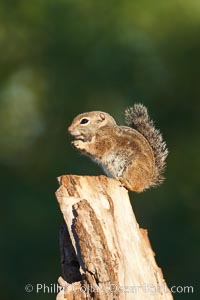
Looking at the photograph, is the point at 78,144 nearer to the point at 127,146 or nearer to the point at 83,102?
the point at 127,146

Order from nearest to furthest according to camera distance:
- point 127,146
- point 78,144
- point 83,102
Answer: point 127,146 < point 78,144 < point 83,102

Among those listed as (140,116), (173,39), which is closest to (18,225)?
(173,39)

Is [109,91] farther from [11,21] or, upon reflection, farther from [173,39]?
[11,21]

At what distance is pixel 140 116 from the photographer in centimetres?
534

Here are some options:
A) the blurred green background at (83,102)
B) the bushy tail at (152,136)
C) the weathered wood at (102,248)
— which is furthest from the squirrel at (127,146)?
the blurred green background at (83,102)

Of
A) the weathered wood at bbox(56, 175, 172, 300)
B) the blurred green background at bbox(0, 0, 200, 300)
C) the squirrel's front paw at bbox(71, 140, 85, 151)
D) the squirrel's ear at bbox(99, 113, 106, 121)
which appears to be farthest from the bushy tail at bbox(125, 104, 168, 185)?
the blurred green background at bbox(0, 0, 200, 300)

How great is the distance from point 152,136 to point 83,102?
3852 millimetres

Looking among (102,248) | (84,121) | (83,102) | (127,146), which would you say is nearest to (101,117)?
(84,121)

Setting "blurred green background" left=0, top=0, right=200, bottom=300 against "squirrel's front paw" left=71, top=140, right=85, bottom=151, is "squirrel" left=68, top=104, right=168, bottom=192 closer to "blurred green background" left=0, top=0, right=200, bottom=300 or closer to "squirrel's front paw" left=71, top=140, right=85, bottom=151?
"squirrel's front paw" left=71, top=140, right=85, bottom=151

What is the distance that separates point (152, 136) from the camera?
5320 mm

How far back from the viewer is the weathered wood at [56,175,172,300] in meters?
4.19

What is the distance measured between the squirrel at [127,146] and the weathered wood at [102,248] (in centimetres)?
67

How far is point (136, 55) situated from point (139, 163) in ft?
13.4

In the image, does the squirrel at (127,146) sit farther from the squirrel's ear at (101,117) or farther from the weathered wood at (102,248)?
the weathered wood at (102,248)
